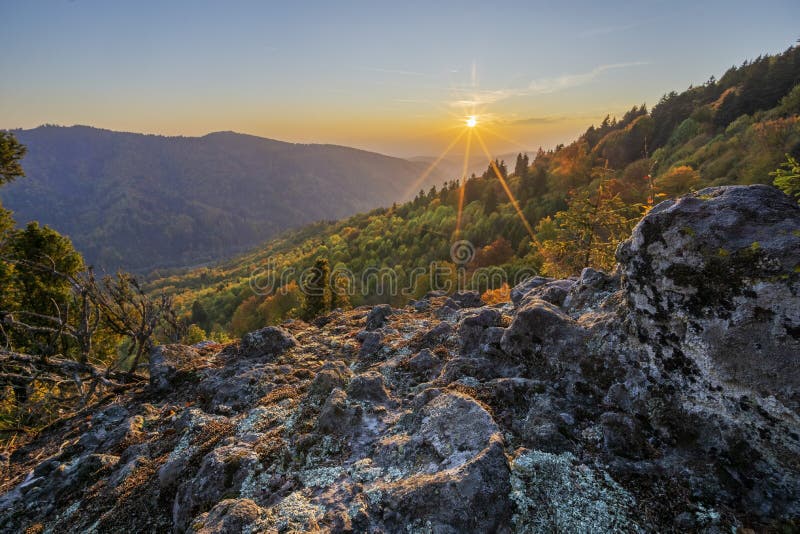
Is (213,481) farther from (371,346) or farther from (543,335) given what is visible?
(543,335)

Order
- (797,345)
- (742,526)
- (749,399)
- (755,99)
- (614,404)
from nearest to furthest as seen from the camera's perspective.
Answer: (742,526), (797,345), (749,399), (614,404), (755,99)

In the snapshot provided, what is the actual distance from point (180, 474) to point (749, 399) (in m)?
8.28

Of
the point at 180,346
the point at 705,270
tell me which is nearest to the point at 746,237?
the point at 705,270

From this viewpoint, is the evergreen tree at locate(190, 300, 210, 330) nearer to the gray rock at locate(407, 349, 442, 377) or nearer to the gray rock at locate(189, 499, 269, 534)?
the gray rock at locate(407, 349, 442, 377)

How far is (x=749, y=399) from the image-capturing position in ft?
12.7

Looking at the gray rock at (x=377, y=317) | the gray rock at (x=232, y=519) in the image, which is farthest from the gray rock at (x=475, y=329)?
the gray rock at (x=232, y=519)

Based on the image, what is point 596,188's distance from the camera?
49750 mm

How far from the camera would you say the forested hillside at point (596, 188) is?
21.8m

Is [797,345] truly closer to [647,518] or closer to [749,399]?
[749,399]

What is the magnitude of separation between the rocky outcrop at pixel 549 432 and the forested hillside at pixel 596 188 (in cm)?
953

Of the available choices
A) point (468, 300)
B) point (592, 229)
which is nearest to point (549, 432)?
point (468, 300)

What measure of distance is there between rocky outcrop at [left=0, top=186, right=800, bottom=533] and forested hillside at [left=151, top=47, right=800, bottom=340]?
9.53m

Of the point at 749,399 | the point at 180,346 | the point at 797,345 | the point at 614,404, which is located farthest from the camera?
the point at 180,346

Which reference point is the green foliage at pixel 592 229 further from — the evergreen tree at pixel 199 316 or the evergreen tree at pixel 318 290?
the evergreen tree at pixel 199 316
